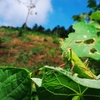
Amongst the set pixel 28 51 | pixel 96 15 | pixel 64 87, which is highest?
pixel 96 15

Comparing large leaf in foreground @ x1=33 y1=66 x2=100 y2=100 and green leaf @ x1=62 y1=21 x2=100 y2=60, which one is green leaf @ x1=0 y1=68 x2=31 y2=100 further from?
green leaf @ x1=62 y1=21 x2=100 y2=60

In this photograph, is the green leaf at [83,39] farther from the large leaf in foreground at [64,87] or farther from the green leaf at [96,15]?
the large leaf in foreground at [64,87]

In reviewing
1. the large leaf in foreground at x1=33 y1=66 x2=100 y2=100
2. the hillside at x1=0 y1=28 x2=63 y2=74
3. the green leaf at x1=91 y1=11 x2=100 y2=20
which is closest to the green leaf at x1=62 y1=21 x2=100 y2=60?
the green leaf at x1=91 y1=11 x2=100 y2=20

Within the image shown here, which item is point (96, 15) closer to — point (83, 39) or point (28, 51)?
point (83, 39)

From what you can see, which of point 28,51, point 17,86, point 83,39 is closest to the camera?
point 17,86

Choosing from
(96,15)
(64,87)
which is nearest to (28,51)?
(96,15)

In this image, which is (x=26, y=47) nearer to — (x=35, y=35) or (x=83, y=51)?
(x=35, y=35)

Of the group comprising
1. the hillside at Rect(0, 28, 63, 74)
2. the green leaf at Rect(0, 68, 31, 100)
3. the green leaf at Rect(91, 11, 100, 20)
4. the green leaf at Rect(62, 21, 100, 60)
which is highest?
the green leaf at Rect(91, 11, 100, 20)
